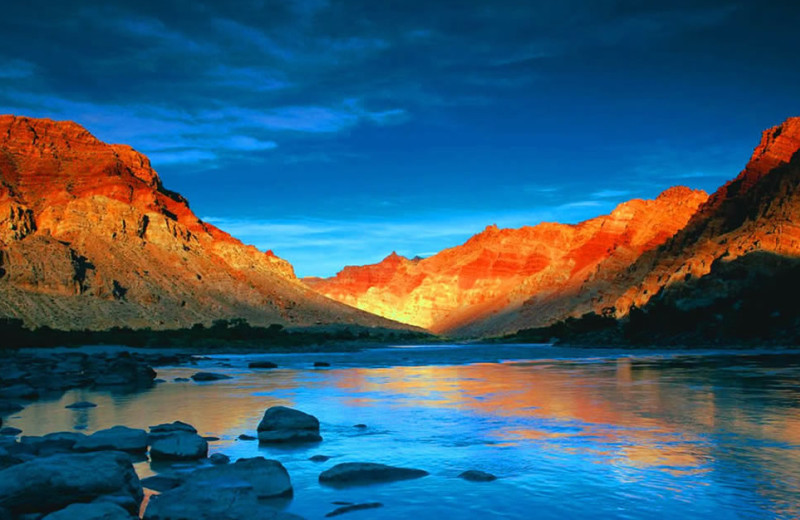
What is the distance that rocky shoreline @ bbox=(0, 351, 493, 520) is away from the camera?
765 centimetres

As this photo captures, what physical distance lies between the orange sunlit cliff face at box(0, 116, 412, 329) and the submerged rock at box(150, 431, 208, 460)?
79.8 m

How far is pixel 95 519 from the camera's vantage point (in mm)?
6891

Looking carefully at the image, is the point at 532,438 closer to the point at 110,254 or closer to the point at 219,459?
the point at 219,459

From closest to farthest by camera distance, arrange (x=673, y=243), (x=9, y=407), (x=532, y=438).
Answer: (x=532, y=438)
(x=9, y=407)
(x=673, y=243)

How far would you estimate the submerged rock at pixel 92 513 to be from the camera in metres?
6.94

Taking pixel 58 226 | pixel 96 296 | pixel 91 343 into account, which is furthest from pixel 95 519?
pixel 58 226

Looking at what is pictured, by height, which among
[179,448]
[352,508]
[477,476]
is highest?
[179,448]

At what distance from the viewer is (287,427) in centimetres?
1452

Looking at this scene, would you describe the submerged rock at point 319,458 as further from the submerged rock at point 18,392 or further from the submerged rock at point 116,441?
the submerged rock at point 18,392

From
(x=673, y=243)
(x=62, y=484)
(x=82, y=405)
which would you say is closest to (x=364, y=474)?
(x=62, y=484)

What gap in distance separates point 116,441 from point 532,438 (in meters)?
8.31

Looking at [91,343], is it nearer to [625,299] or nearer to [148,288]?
[148,288]

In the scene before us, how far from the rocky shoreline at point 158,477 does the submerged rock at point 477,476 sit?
25 millimetres

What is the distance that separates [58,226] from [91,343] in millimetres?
54161
